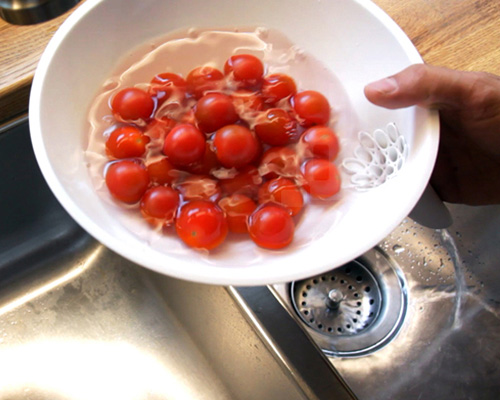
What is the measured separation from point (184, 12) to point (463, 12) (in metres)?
0.39

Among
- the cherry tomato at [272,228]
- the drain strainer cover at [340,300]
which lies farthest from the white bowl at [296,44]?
the drain strainer cover at [340,300]

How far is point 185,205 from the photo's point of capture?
1.66 ft

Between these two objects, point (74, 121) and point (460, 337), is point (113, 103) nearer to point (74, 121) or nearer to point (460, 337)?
point (74, 121)

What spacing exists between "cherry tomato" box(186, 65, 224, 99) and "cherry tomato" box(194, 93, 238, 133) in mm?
30

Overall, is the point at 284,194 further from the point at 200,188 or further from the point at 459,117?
the point at 459,117

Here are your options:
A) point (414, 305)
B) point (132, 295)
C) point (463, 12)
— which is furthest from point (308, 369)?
point (463, 12)

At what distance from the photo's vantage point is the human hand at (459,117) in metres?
0.44

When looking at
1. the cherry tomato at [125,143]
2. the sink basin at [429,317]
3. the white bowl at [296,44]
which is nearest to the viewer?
the white bowl at [296,44]

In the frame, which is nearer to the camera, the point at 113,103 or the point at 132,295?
the point at 113,103

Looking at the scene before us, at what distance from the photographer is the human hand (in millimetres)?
445

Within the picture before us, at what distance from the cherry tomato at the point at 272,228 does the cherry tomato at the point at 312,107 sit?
127 mm

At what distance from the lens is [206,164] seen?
54cm

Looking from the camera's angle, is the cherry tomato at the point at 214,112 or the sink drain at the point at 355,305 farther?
the sink drain at the point at 355,305

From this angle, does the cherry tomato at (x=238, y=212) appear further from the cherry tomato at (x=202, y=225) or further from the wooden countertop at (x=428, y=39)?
the wooden countertop at (x=428, y=39)
